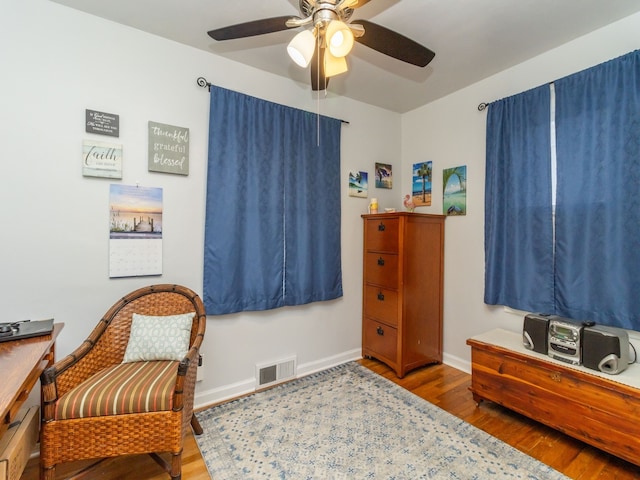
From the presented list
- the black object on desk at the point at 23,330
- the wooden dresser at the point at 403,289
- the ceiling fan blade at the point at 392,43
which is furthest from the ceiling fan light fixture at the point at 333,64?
the black object on desk at the point at 23,330

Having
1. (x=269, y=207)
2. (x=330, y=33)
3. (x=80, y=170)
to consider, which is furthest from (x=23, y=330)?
(x=330, y=33)

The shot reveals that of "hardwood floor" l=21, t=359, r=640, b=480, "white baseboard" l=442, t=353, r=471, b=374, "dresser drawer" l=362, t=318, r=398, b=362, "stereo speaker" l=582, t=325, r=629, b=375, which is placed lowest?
"hardwood floor" l=21, t=359, r=640, b=480

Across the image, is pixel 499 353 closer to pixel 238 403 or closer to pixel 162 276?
pixel 238 403

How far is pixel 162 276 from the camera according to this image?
6.93ft

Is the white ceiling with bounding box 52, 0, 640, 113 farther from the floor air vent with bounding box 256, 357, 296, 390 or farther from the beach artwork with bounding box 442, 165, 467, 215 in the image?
the floor air vent with bounding box 256, 357, 296, 390

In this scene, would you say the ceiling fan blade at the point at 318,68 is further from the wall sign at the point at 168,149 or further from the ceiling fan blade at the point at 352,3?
the wall sign at the point at 168,149

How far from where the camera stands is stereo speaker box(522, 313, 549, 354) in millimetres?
1988

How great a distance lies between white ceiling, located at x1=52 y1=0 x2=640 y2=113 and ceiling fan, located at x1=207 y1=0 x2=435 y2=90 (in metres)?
0.20

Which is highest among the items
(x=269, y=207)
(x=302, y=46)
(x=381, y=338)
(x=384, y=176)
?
(x=302, y=46)

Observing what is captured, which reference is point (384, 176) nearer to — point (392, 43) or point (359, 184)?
point (359, 184)

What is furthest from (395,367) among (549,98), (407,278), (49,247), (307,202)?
(49,247)

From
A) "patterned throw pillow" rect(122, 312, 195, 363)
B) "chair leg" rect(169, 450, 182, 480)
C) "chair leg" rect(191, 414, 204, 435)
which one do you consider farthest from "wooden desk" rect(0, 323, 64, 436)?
"chair leg" rect(191, 414, 204, 435)

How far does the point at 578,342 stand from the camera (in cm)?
183

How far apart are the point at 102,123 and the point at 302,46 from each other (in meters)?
1.41
